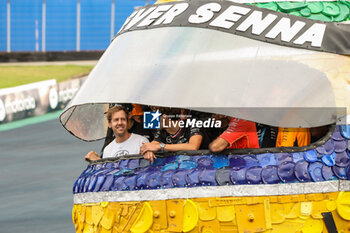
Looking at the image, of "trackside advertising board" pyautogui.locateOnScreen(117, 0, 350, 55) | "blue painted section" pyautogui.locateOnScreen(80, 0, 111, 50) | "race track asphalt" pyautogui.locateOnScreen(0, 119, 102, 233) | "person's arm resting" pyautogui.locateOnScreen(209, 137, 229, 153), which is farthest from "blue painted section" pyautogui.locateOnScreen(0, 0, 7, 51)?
"person's arm resting" pyautogui.locateOnScreen(209, 137, 229, 153)

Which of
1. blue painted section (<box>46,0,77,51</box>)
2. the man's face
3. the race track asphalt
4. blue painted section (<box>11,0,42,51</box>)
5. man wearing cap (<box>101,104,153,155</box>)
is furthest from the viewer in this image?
blue painted section (<box>46,0,77,51</box>)

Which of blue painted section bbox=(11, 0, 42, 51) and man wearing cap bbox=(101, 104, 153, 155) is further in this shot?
blue painted section bbox=(11, 0, 42, 51)

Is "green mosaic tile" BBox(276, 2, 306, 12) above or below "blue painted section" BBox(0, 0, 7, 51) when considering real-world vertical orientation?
above

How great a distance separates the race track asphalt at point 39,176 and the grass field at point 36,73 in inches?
247

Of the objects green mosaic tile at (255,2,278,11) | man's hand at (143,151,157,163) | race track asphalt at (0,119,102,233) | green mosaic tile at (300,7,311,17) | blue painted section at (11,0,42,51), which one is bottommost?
race track asphalt at (0,119,102,233)

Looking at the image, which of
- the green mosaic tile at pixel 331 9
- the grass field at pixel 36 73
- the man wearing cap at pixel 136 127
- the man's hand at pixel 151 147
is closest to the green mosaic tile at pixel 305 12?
the green mosaic tile at pixel 331 9

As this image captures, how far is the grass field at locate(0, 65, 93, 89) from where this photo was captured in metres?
29.2

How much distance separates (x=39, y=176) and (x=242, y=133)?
9.78 metres

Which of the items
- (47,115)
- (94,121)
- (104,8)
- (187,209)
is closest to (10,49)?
(104,8)

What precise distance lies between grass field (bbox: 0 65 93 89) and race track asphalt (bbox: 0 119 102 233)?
20.6ft

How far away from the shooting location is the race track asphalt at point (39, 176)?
39.9 feet

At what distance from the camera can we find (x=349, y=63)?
21.0 feet

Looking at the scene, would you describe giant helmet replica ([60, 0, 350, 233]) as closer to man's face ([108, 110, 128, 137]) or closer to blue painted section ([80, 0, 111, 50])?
man's face ([108, 110, 128, 137])

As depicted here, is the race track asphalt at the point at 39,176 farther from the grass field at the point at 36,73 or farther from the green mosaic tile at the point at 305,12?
the grass field at the point at 36,73
